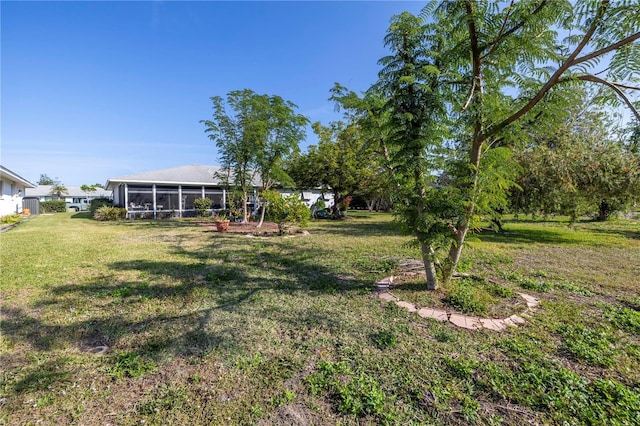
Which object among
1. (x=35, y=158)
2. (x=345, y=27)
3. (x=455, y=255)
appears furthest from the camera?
(x=35, y=158)

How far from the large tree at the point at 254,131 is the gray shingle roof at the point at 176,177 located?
3.56 metres

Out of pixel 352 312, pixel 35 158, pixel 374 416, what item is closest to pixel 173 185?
pixel 35 158

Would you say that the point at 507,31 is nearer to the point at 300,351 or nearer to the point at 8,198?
the point at 300,351

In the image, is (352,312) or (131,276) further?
(131,276)

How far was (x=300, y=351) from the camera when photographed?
2.80m

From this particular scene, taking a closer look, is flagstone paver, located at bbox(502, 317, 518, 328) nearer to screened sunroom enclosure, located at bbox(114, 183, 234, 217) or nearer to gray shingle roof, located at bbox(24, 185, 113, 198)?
screened sunroom enclosure, located at bbox(114, 183, 234, 217)

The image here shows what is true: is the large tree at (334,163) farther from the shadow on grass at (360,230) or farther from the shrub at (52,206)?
the shrub at (52,206)

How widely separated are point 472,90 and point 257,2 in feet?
27.6

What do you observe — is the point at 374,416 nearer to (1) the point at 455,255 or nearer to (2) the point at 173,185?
(1) the point at 455,255

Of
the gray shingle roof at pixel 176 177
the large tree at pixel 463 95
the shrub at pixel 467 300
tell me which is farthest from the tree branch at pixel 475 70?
the gray shingle roof at pixel 176 177

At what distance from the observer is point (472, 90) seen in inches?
149

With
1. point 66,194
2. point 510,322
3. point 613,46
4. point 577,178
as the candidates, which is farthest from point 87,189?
point 577,178

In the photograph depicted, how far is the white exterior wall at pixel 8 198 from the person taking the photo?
618 inches

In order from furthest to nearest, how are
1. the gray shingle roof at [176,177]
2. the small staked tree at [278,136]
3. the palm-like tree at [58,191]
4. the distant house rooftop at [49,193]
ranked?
the distant house rooftop at [49,193], the palm-like tree at [58,191], the gray shingle roof at [176,177], the small staked tree at [278,136]
